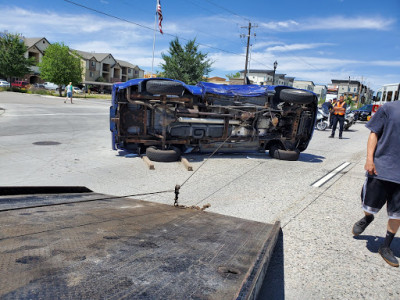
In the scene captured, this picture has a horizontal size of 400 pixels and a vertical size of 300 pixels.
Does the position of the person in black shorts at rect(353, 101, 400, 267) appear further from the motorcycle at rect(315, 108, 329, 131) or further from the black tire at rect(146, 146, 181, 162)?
the motorcycle at rect(315, 108, 329, 131)

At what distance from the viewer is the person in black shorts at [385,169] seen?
10.3 ft

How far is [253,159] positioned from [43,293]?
7.92 meters

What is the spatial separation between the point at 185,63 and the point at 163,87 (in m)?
36.1

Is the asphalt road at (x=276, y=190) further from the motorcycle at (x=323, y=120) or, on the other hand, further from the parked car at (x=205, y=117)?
the motorcycle at (x=323, y=120)

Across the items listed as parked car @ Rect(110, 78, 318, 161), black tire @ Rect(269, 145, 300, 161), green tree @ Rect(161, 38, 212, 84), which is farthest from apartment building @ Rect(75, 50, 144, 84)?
black tire @ Rect(269, 145, 300, 161)

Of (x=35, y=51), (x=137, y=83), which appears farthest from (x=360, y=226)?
(x=35, y=51)

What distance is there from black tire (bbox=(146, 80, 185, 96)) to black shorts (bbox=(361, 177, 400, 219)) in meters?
5.23

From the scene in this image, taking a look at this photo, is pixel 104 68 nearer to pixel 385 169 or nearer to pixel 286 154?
pixel 286 154

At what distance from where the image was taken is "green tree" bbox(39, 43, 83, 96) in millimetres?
43562

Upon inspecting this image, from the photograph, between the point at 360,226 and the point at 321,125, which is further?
the point at 321,125

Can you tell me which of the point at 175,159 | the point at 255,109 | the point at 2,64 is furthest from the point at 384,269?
the point at 2,64

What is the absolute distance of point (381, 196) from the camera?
3.26 meters

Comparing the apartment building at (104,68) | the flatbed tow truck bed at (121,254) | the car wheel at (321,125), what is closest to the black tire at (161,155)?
the flatbed tow truck bed at (121,254)

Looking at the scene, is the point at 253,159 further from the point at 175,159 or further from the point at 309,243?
the point at 309,243
